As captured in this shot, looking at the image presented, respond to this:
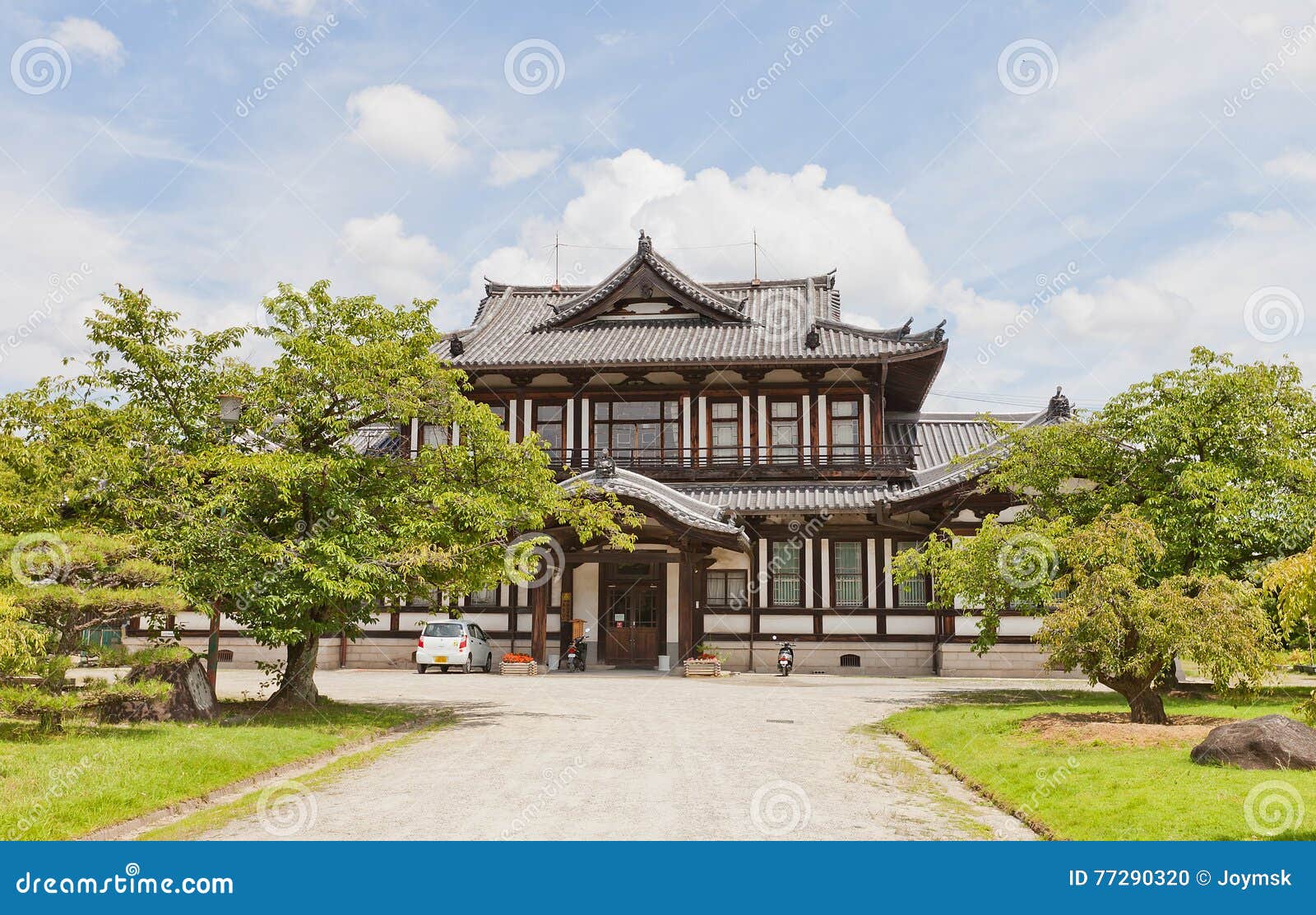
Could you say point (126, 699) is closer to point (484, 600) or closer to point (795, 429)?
point (484, 600)

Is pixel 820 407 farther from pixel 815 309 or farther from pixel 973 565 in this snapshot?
pixel 973 565

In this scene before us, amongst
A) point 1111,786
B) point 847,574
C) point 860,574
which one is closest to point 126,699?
point 1111,786

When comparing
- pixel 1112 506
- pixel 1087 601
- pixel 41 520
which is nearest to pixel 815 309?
pixel 1112 506

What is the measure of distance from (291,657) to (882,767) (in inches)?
367

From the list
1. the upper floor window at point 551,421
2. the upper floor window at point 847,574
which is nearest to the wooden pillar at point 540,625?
the upper floor window at point 551,421

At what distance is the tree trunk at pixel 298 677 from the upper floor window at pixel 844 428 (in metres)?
17.4

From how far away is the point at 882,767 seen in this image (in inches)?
461

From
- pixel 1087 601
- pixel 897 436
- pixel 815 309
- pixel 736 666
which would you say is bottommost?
pixel 736 666

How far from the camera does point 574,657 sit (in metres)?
26.7

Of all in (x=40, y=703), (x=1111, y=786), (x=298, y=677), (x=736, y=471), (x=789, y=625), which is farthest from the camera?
(x=736, y=471)

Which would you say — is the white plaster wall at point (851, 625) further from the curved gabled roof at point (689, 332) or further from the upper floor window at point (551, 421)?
the upper floor window at point (551, 421)

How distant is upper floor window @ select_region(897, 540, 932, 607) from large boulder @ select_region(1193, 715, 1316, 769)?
→ 54.4 feet

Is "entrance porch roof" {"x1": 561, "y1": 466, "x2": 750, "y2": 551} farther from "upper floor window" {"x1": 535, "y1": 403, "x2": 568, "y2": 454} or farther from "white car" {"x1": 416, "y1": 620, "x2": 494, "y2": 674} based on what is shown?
"white car" {"x1": 416, "y1": 620, "x2": 494, "y2": 674}

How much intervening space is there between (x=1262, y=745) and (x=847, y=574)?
17600 millimetres
